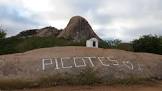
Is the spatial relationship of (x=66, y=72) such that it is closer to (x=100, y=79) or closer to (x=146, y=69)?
(x=100, y=79)

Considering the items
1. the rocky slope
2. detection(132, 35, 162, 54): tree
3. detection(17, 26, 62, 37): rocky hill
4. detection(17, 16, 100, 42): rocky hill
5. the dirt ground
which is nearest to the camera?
the dirt ground

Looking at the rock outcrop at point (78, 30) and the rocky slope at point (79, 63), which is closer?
the rocky slope at point (79, 63)

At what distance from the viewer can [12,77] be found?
597 inches

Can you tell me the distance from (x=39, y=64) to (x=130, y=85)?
11.4 ft

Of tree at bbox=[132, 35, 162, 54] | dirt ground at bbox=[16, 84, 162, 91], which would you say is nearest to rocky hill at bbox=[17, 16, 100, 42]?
tree at bbox=[132, 35, 162, 54]

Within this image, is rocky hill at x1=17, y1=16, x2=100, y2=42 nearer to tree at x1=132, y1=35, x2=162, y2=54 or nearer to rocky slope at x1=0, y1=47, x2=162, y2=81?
tree at x1=132, y1=35, x2=162, y2=54

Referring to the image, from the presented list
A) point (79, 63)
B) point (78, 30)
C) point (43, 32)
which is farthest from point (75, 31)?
point (79, 63)

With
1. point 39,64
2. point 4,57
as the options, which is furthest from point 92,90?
point 4,57

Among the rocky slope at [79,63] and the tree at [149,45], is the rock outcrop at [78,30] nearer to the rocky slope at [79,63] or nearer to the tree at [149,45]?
the tree at [149,45]

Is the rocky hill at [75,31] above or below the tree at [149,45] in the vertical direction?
above

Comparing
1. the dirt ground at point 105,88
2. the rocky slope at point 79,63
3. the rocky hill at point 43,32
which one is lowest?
the dirt ground at point 105,88

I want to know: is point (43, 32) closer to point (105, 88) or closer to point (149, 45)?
point (149, 45)

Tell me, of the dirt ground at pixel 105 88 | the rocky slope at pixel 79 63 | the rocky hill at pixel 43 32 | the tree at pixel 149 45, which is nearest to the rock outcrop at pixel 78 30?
the rocky hill at pixel 43 32

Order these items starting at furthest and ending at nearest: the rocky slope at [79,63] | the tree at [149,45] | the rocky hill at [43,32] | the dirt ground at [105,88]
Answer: the rocky hill at [43,32]
the tree at [149,45]
the rocky slope at [79,63]
the dirt ground at [105,88]
